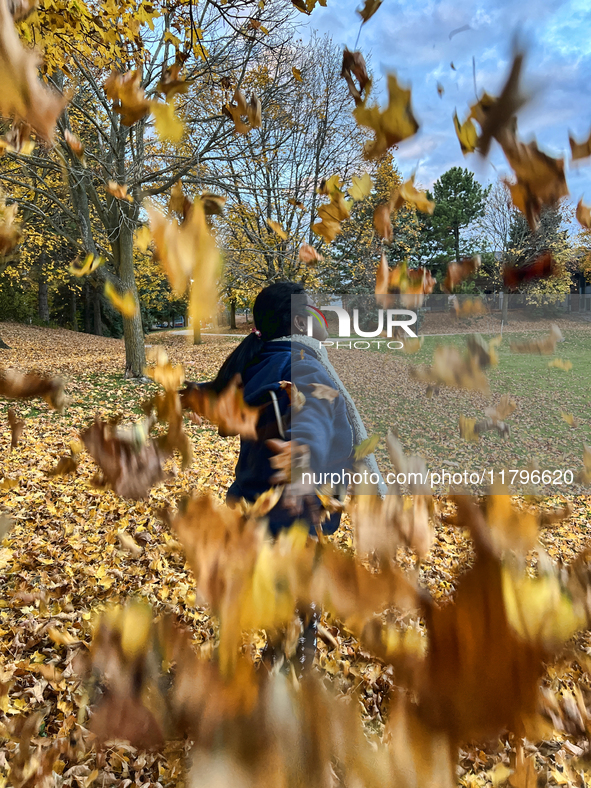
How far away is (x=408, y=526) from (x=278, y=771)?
36.7 inches

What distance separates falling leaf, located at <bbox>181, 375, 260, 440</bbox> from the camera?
1.16 meters

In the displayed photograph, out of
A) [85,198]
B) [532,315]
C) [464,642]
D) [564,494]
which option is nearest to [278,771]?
[464,642]

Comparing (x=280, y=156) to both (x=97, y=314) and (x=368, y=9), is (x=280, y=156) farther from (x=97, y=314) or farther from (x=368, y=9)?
(x=97, y=314)

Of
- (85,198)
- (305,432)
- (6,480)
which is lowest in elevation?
(6,480)

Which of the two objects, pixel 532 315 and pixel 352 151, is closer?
pixel 352 151

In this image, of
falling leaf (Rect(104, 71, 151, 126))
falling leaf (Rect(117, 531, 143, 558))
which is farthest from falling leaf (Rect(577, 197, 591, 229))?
falling leaf (Rect(117, 531, 143, 558))

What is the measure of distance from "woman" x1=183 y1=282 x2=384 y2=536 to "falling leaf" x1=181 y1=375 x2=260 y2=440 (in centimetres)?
3

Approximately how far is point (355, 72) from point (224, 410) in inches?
34.8

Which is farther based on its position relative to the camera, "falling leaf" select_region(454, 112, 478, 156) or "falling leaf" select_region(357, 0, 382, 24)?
"falling leaf" select_region(357, 0, 382, 24)

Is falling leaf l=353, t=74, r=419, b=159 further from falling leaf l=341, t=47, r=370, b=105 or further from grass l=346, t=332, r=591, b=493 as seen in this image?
grass l=346, t=332, r=591, b=493

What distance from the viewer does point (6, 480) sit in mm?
3740

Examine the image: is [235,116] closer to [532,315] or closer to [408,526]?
[408,526]

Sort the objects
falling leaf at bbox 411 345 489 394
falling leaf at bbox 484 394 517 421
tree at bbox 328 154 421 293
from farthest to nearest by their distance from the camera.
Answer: tree at bbox 328 154 421 293, falling leaf at bbox 484 394 517 421, falling leaf at bbox 411 345 489 394

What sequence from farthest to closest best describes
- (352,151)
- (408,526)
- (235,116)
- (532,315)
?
1. (532,315)
2. (352,151)
3. (235,116)
4. (408,526)
